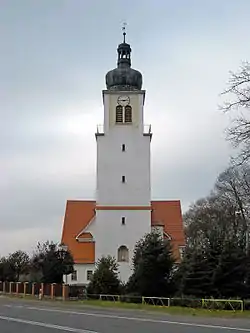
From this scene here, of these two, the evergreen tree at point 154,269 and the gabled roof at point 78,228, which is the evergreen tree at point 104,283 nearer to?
the evergreen tree at point 154,269

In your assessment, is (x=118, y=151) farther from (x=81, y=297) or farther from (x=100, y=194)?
(x=81, y=297)

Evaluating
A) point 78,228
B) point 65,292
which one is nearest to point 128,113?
point 78,228

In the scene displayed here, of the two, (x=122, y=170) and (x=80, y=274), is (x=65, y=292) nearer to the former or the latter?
(x=80, y=274)

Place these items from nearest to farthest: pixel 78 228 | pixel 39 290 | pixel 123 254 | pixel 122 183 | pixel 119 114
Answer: pixel 39 290
pixel 123 254
pixel 122 183
pixel 119 114
pixel 78 228

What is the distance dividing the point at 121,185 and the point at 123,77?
1167cm

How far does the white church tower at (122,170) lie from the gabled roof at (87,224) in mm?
3728

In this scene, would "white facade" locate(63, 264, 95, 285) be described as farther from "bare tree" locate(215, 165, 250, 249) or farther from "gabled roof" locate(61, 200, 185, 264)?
"bare tree" locate(215, 165, 250, 249)

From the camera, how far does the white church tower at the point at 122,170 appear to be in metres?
61.0

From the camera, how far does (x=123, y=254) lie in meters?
61.2

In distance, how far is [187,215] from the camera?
75.5 meters

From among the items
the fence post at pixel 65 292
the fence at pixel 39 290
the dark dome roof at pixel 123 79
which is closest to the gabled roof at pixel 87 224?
the fence at pixel 39 290

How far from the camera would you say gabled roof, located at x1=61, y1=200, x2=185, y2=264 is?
6502 cm

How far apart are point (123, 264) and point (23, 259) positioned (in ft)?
72.6

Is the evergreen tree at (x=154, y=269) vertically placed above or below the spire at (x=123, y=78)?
below
